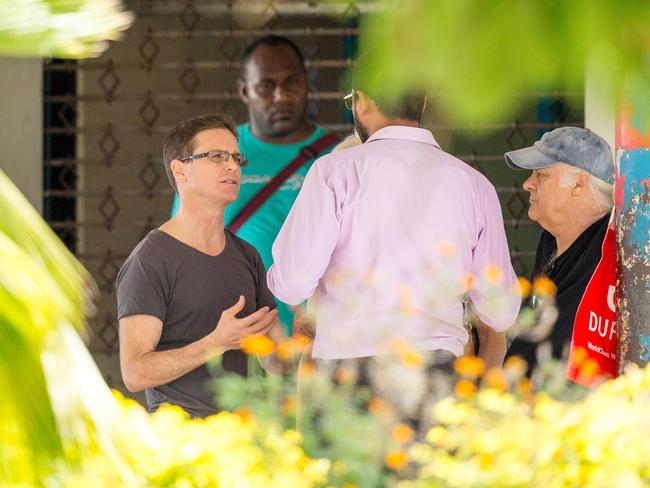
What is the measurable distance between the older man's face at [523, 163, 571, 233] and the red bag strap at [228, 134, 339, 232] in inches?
40.0

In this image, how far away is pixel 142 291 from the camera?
288 cm

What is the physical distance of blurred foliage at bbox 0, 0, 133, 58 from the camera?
79 cm

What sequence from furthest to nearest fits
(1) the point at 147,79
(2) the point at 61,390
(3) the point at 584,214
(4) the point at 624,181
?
1. (1) the point at 147,79
2. (3) the point at 584,214
3. (4) the point at 624,181
4. (2) the point at 61,390

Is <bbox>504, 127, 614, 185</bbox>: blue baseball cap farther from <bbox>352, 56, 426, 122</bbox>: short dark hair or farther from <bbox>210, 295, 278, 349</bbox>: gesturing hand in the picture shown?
<bbox>352, 56, 426, 122</bbox>: short dark hair

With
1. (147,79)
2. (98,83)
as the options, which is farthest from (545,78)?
(147,79)

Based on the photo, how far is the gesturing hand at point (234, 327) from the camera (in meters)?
2.81

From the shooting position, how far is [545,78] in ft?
1.91

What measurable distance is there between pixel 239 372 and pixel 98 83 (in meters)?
3.79

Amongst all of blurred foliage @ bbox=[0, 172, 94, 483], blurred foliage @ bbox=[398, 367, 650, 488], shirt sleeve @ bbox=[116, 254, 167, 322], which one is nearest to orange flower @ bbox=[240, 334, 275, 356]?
shirt sleeve @ bbox=[116, 254, 167, 322]

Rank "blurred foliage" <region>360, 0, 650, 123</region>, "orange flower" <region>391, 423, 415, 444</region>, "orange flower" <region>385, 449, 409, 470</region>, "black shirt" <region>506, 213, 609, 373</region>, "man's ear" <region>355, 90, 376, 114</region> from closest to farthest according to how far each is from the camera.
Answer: "blurred foliage" <region>360, 0, 650, 123</region>
"man's ear" <region>355, 90, 376, 114</region>
"orange flower" <region>385, 449, 409, 470</region>
"orange flower" <region>391, 423, 415, 444</region>
"black shirt" <region>506, 213, 609, 373</region>

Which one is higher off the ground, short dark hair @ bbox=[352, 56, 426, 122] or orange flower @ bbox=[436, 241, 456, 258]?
short dark hair @ bbox=[352, 56, 426, 122]

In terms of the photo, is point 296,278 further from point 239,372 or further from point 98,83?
point 98,83

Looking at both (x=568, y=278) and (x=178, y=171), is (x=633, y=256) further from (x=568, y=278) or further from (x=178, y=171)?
(x=178, y=171)

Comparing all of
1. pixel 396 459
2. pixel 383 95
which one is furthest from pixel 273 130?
pixel 383 95
